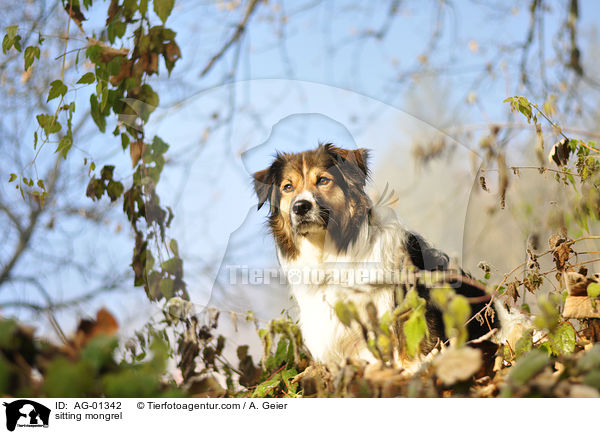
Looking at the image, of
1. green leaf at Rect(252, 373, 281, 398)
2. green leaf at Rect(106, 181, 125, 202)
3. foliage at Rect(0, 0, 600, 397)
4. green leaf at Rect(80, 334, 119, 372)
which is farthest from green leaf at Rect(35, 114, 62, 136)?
green leaf at Rect(80, 334, 119, 372)

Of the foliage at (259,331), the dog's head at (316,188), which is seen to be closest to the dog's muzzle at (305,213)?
the dog's head at (316,188)

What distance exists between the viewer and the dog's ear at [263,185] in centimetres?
113

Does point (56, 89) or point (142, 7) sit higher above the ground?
point (142, 7)

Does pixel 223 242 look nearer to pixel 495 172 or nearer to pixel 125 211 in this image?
pixel 125 211

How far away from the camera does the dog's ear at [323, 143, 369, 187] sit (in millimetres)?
1112

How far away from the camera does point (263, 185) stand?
1141 mm

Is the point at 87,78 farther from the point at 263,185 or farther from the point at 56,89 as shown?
the point at 263,185

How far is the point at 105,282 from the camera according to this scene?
2564 millimetres

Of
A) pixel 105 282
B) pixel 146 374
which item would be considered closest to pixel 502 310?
pixel 146 374
